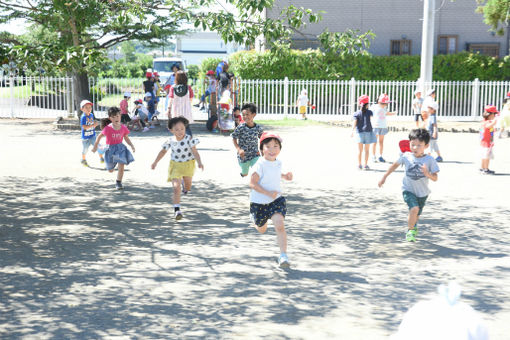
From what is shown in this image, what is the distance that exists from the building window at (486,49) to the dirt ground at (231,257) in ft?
66.6

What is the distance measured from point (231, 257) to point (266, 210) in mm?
625

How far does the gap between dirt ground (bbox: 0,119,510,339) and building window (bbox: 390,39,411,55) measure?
19.7m

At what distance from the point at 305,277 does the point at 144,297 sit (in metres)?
1.48

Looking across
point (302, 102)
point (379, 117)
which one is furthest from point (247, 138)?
point (302, 102)

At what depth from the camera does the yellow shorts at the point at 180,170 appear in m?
8.68

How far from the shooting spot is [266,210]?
645 centimetres

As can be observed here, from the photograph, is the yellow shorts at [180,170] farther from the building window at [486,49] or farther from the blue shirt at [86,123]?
the building window at [486,49]

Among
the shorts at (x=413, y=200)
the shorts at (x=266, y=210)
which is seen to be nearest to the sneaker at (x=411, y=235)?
the shorts at (x=413, y=200)

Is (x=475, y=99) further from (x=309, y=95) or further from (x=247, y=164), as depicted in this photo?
(x=247, y=164)

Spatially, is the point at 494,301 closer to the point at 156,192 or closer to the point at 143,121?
the point at 156,192

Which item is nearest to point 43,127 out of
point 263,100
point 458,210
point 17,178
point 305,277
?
point 263,100

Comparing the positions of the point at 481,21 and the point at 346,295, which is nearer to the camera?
the point at 346,295

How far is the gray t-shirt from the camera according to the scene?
23.6 feet

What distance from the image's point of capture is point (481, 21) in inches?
1214
